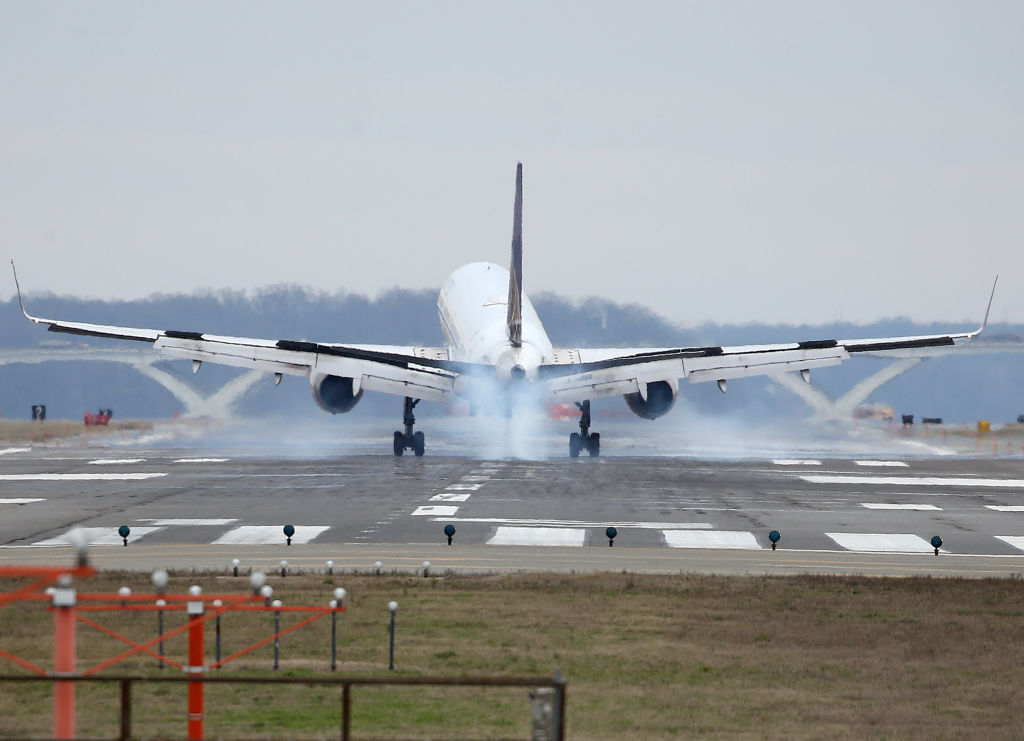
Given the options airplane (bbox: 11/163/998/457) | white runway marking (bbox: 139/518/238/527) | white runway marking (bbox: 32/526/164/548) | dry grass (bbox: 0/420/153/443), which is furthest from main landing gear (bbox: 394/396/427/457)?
dry grass (bbox: 0/420/153/443)

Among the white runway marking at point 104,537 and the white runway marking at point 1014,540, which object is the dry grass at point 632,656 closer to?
the white runway marking at point 104,537

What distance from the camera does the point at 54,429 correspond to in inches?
→ 4208

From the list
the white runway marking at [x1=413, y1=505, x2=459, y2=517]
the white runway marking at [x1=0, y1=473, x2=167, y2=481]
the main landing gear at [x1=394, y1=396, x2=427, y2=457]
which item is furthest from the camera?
the main landing gear at [x1=394, y1=396, x2=427, y2=457]

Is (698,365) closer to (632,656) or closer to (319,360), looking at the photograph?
(319,360)

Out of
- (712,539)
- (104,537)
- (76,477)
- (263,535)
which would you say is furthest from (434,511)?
(76,477)

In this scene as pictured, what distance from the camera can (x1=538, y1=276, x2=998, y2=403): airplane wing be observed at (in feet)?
222

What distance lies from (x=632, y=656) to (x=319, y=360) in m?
46.5

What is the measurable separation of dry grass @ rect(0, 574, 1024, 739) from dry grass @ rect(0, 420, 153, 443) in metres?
71.6

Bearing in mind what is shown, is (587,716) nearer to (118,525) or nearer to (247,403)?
(118,525)

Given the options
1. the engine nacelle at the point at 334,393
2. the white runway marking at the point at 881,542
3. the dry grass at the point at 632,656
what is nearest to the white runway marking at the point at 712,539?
the white runway marking at the point at 881,542

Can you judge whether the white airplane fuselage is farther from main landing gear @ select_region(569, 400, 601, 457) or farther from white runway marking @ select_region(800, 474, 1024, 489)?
white runway marking @ select_region(800, 474, 1024, 489)

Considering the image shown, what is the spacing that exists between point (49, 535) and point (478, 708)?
24.7m

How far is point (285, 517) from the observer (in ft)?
151

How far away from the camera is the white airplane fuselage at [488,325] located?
Result: 64.6m
